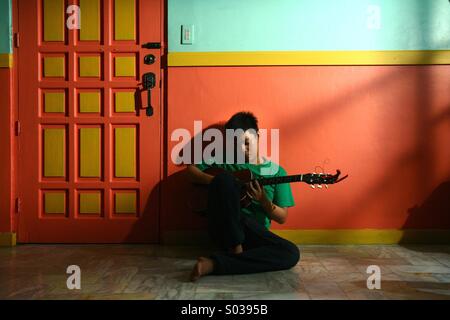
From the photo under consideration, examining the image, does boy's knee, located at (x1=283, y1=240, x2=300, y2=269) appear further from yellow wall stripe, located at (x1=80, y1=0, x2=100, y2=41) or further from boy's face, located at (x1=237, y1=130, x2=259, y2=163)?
yellow wall stripe, located at (x1=80, y1=0, x2=100, y2=41)

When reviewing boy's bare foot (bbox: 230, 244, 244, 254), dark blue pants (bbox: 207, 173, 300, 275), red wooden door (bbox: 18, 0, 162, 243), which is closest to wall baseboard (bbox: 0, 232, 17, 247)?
red wooden door (bbox: 18, 0, 162, 243)

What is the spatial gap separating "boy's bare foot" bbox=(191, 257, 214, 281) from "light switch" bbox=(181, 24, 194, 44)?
1588 millimetres

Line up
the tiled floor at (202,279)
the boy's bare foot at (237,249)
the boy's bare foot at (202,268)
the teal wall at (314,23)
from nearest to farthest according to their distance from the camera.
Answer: the tiled floor at (202,279), the boy's bare foot at (202,268), the boy's bare foot at (237,249), the teal wall at (314,23)

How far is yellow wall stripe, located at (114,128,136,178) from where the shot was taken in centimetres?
316

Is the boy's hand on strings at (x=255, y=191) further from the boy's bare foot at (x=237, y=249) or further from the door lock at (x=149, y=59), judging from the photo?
the door lock at (x=149, y=59)

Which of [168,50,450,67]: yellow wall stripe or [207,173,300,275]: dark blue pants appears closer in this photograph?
[207,173,300,275]: dark blue pants

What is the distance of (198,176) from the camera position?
275 centimetres

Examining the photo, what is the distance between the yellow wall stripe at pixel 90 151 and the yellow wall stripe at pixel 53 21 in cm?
70

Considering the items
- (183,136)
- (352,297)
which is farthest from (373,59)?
(352,297)

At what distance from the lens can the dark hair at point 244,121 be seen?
2.81 metres

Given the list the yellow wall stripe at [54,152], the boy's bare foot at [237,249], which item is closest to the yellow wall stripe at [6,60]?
the yellow wall stripe at [54,152]

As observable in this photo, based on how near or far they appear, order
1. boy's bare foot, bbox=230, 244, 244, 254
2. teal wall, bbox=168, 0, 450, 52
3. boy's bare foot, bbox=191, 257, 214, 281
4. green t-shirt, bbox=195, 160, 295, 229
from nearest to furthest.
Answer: boy's bare foot, bbox=191, 257, 214, 281 → boy's bare foot, bbox=230, 244, 244, 254 → green t-shirt, bbox=195, 160, 295, 229 → teal wall, bbox=168, 0, 450, 52

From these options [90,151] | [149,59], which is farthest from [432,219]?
[90,151]

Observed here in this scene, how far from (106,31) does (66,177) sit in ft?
3.59
